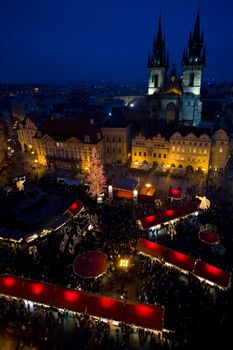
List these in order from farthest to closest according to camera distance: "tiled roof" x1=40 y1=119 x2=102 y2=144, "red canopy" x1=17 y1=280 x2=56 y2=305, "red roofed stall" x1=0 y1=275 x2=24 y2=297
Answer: "tiled roof" x1=40 y1=119 x2=102 y2=144
"red roofed stall" x1=0 y1=275 x2=24 y2=297
"red canopy" x1=17 y1=280 x2=56 y2=305

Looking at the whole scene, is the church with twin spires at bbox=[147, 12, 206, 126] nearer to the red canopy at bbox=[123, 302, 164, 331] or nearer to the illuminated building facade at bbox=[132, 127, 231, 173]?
the illuminated building facade at bbox=[132, 127, 231, 173]

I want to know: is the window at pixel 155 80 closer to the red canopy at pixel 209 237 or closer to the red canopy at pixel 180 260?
the red canopy at pixel 209 237

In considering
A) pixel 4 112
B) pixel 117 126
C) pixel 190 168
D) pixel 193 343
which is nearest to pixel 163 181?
pixel 190 168

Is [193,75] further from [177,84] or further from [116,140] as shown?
[116,140]

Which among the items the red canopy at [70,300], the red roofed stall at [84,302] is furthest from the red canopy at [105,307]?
the red canopy at [70,300]

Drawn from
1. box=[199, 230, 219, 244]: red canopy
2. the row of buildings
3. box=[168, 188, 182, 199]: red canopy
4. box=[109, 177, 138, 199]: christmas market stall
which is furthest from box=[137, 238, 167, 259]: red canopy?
the row of buildings
